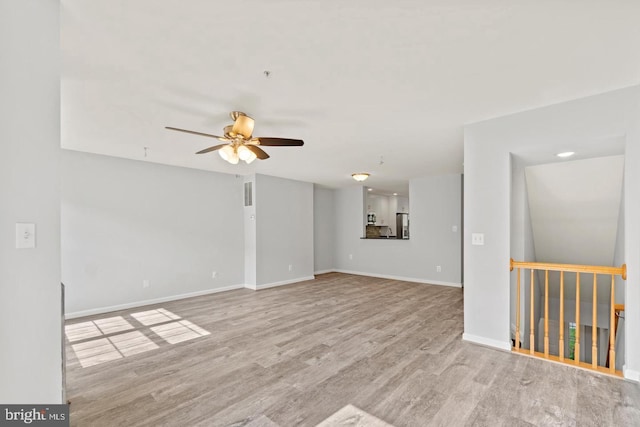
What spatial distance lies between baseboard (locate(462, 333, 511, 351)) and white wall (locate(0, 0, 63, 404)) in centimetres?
330

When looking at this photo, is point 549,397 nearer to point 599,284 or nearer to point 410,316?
point 410,316

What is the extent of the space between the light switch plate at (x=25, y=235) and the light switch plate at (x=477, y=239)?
11.1 feet

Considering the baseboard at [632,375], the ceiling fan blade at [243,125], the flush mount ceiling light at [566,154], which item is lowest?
the baseboard at [632,375]

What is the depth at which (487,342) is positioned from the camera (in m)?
2.97

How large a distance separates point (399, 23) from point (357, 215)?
20.1 feet

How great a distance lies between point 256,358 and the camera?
2732 mm

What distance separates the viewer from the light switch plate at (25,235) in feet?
4.11

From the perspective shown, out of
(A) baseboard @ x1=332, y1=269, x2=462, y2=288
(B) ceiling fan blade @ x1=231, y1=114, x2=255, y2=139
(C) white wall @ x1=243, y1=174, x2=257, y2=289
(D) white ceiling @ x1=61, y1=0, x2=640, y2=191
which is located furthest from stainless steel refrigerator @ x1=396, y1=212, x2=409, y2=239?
(B) ceiling fan blade @ x1=231, y1=114, x2=255, y2=139

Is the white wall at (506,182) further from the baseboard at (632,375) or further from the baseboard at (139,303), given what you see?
the baseboard at (139,303)

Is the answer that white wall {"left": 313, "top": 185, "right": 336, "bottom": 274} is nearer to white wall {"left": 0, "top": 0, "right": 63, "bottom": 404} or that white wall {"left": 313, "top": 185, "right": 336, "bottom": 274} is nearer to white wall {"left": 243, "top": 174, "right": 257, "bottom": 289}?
white wall {"left": 243, "top": 174, "right": 257, "bottom": 289}

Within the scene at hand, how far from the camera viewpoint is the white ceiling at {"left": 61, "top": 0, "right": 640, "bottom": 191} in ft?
5.05

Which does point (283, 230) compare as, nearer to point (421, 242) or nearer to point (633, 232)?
point (421, 242)

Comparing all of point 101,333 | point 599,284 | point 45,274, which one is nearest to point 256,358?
point 45,274

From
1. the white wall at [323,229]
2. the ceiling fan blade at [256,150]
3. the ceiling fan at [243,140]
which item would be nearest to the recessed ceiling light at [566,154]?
the ceiling fan at [243,140]
